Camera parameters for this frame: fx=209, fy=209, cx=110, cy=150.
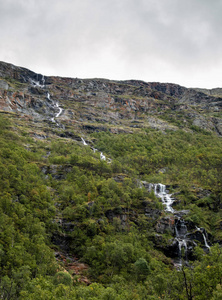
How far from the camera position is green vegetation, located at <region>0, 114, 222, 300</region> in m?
25.3

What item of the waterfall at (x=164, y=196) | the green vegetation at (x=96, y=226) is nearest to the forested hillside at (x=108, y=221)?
the green vegetation at (x=96, y=226)

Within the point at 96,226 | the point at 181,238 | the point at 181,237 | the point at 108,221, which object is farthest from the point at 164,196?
the point at 96,226

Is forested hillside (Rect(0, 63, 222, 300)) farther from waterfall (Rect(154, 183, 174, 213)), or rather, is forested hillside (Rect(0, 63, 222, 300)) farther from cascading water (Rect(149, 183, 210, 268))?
waterfall (Rect(154, 183, 174, 213))

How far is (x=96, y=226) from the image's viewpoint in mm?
50688

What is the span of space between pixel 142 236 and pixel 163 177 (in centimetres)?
4199

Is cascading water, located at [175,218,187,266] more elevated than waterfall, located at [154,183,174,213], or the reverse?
waterfall, located at [154,183,174,213]

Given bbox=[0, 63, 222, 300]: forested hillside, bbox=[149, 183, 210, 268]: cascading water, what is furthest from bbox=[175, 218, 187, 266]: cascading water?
bbox=[0, 63, 222, 300]: forested hillside

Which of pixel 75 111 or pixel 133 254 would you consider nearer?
pixel 133 254

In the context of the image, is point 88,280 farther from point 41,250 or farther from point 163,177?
point 163,177

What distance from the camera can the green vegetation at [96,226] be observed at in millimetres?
25331

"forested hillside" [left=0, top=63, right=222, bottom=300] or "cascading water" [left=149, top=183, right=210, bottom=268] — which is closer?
"forested hillside" [left=0, top=63, right=222, bottom=300]

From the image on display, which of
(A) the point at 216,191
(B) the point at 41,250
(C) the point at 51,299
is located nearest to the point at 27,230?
(B) the point at 41,250

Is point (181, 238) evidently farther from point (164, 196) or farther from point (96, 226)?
point (164, 196)

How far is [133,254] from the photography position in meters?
42.0
